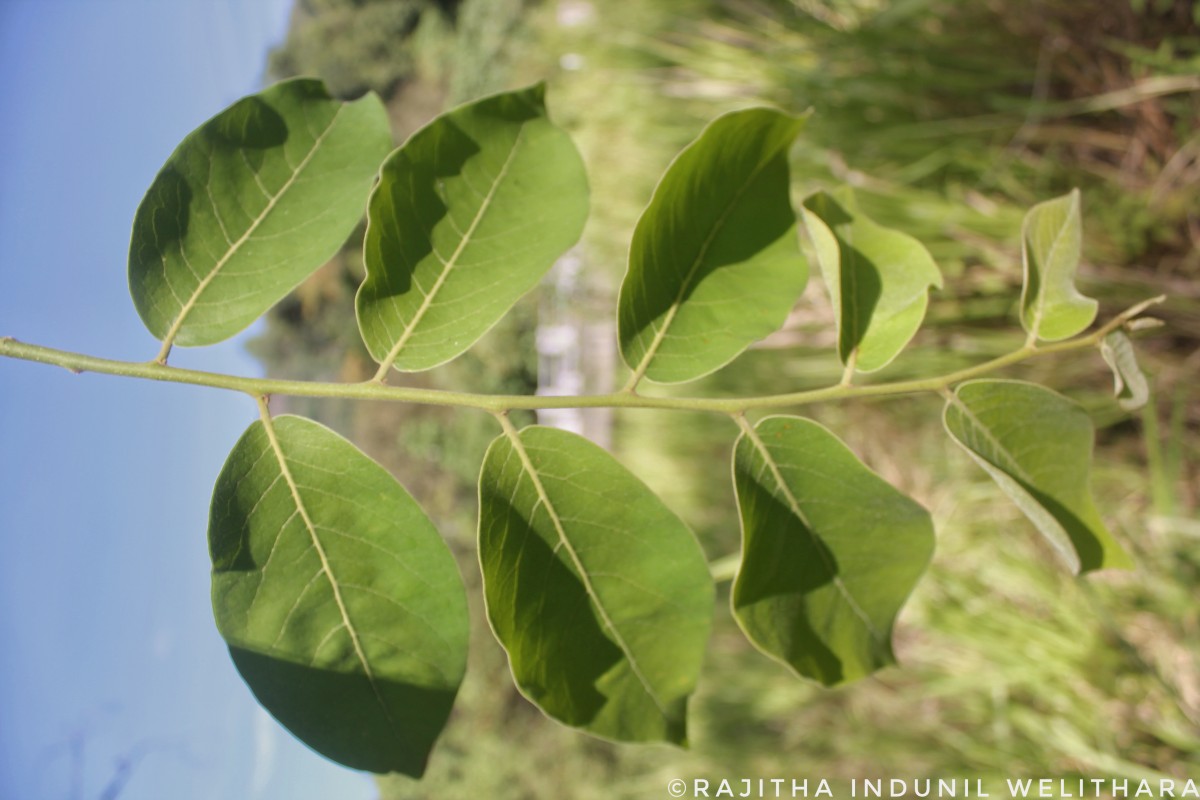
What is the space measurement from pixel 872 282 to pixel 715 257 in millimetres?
127

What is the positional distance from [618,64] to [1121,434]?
170cm

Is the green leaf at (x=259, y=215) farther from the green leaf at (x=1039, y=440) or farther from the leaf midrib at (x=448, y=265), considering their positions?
the green leaf at (x=1039, y=440)

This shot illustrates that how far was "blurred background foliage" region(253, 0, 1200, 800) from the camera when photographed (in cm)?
140

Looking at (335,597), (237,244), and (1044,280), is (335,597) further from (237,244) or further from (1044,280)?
(1044,280)

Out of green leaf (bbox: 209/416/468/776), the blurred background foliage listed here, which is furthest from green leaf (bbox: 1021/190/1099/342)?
the blurred background foliage

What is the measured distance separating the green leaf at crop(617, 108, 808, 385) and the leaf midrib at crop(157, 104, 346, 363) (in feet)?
0.78

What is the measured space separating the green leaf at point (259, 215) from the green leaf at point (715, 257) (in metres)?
0.21

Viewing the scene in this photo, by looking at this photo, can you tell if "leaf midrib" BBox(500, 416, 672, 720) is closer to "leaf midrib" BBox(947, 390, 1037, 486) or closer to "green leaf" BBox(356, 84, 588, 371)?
"green leaf" BBox(356, 84, 588, 371)

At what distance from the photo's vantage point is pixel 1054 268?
589 mm

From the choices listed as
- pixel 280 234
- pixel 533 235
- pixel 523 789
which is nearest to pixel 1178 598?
pixel 533 235

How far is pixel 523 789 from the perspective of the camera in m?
5.31

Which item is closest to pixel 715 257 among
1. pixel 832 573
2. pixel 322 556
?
pixel 832 573

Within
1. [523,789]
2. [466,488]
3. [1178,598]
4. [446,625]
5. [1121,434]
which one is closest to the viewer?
[446,625]

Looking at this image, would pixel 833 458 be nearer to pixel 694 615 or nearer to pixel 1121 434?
pixel 694 615
